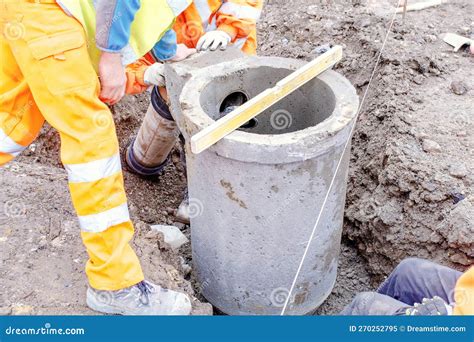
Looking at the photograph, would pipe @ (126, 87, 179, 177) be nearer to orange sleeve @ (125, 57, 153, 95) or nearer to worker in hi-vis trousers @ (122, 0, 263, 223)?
worker in hi-vis trousers @ (122, 0, 263, 223)

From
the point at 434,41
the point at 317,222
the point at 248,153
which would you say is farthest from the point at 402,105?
the point at 248,153

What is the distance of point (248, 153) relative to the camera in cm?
318

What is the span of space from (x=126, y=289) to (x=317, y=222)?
1.17 meters

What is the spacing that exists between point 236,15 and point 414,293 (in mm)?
2252

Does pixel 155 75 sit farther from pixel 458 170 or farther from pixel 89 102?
pixel 458 170

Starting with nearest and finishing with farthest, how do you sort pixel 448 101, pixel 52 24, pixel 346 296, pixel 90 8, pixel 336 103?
1. pixel 52 24
2. pixel 90 8
3. pixel 336 103
4. pixel 346 296
5. pixel 448 101

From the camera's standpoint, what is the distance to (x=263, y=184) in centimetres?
329

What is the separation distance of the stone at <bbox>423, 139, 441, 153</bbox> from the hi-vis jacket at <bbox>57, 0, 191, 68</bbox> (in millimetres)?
2111

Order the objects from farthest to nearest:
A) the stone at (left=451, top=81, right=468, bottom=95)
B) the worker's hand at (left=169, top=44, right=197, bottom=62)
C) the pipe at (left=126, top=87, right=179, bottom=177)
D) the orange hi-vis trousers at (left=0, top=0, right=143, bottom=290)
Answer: the stone at (left=451, top=81, right=468, bottom=95), the pipe at (left=126, top=87, right=179, bottom=177), the worker's hand at (left=169, top=44, right=197, bottom=62), the orange hi-vis trousers at (left=0, top=0, right=143, bottom=290)

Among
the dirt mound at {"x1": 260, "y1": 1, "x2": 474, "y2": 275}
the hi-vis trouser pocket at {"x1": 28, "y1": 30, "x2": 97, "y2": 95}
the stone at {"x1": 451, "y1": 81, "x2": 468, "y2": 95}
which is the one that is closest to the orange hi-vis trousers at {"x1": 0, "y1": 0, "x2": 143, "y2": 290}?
the hi-vis trouser pocket at {"x1": 28, "y1": 30, "x2": 97, "y2": 95}

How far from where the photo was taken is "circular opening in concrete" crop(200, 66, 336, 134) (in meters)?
3.79

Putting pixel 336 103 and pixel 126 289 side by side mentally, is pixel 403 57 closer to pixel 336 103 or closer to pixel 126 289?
pixel 336 103

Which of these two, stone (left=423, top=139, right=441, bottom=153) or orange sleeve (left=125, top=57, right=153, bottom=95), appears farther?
stone (left=423, top=139, right=441, bottom=153)

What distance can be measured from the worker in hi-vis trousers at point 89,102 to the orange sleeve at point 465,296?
144cm
